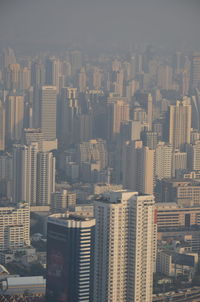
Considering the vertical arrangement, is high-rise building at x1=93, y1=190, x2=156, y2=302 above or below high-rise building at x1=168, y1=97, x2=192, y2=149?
below

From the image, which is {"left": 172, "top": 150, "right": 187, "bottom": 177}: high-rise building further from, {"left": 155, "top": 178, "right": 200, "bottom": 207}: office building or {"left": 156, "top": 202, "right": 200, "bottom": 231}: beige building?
{"left": 156, "top": 202, "right": 200, "bottom": 231}: beige building

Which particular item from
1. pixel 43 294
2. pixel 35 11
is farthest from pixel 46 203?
pixel 43 294

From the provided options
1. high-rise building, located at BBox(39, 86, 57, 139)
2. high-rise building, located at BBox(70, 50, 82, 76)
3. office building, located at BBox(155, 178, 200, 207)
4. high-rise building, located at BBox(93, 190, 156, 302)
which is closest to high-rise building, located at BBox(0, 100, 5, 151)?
high-rise building, located at BBox(39, 86, 57, 139)

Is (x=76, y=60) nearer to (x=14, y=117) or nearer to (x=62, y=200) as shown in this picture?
(x=14, y=117)

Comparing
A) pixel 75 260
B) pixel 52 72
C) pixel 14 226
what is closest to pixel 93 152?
pixel 52 72

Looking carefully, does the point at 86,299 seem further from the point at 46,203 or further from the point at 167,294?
the point at 46,203

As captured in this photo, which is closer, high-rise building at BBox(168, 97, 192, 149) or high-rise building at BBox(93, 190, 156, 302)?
high-rise building at BBox(93, 190, 156, 302)

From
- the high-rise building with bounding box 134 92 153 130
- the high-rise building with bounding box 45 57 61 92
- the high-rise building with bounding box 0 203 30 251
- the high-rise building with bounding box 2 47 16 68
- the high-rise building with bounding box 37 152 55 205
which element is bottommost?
the high-rise building with bounding box 0 203 30 251
